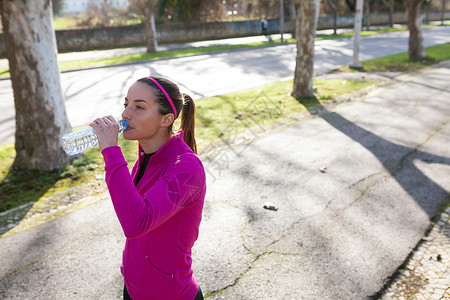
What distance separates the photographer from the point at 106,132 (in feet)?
5.46

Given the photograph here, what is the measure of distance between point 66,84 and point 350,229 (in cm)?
1359

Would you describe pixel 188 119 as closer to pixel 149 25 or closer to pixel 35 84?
pixel 35 84

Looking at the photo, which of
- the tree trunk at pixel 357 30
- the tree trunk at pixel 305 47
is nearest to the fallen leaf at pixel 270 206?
the tree trunk at pixel 305 47

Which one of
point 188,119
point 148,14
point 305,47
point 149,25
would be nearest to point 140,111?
point 188,119

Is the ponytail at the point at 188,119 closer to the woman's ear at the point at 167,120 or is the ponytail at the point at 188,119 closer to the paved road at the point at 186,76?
the woman's ear at the point at 167,120

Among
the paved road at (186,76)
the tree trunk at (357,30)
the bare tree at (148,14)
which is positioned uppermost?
the bare tree at (148,14)

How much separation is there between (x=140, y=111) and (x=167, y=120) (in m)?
0.16

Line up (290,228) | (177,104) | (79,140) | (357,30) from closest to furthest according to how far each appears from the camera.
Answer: (177,104), (79,140), (290,228), (357,30)

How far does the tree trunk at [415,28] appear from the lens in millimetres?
17406

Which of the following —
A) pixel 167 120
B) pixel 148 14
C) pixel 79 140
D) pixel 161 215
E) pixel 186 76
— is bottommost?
pixel 186 76

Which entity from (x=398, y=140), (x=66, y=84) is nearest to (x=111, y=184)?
(x=398, y=140)

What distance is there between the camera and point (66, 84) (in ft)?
48.9

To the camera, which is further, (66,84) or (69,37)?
(69,37)

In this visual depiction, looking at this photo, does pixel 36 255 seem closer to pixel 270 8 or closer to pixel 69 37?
pixel 69 37
